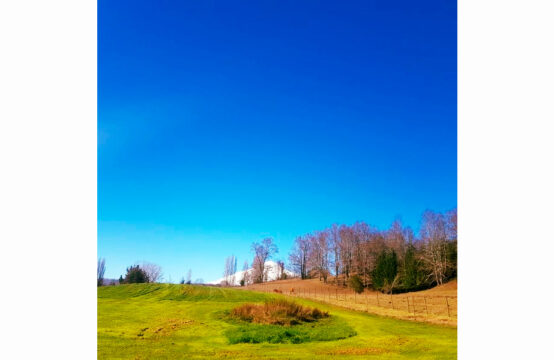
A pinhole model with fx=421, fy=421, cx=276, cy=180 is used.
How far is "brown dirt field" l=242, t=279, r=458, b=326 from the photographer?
1088cm

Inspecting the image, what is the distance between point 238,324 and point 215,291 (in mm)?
1932

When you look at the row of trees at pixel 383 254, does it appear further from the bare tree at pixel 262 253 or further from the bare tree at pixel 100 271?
the bare tree at pixel 100 271

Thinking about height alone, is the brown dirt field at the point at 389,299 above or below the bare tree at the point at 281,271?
below

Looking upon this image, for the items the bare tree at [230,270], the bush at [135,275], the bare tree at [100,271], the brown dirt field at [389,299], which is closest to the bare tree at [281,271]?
the brown dirt field at [389,299]

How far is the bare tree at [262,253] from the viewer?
12633 mm

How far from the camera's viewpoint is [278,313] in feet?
36.8

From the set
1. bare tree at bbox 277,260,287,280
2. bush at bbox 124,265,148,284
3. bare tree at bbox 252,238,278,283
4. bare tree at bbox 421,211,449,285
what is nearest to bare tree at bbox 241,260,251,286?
bare tree at bbox 252,238,278,283

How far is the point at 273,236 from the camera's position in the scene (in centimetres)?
1266

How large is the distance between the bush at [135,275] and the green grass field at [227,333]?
1.49 feet

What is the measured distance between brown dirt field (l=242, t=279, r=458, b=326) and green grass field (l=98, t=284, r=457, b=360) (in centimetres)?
23

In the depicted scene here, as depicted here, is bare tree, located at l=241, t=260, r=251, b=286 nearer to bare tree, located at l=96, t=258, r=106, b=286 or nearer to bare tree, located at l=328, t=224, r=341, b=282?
bare tree, located at l=328, t=224, r=341, b=282

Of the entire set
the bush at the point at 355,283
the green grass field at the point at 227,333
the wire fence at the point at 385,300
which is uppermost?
the bush at the point at 355,283
